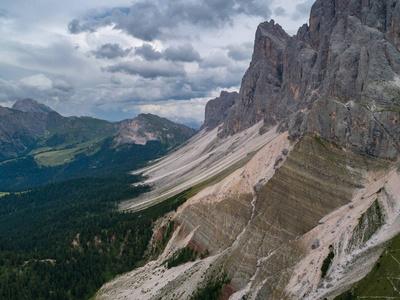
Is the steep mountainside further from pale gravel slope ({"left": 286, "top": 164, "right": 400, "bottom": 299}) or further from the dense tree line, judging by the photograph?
the dense tree line

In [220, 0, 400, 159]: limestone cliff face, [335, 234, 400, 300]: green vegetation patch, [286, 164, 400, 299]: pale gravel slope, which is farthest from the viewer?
[220, 0, 400, 159]: limestone cliff face

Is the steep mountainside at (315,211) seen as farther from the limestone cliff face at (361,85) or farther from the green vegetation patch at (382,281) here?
the limestone cliff face at (361,85)

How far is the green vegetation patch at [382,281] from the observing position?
32.8 m

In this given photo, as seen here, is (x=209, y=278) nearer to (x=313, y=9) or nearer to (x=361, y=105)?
(x=361, y=105)

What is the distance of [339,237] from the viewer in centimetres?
4909

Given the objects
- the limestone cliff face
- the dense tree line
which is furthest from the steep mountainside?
the dense tree line

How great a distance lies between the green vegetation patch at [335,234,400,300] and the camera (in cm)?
3281

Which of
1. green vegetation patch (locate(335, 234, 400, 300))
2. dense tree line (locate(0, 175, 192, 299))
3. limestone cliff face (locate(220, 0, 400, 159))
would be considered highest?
limestone cliff face (locate(220, 0, 400, 159))

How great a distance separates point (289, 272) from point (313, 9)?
511 ft

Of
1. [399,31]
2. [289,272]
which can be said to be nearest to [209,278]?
[289,272]

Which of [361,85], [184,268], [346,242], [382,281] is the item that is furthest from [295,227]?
[361,85]

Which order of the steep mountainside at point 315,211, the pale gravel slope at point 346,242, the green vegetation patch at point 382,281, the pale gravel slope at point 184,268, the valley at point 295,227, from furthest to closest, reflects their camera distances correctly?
the pale gravel slope at point 184,268 < the valley at point 295,227 < the steep mountainside at point 315,211 < the pale gravel slope at point 346,242 < the green vegetation patch at point 382,281

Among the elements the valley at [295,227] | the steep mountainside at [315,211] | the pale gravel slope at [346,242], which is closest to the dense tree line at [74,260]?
the valley at [295,227]

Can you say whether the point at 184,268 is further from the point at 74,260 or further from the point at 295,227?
the point at 74,260
